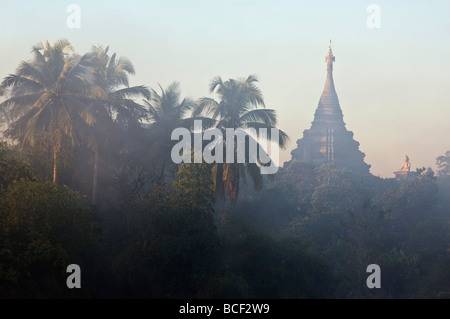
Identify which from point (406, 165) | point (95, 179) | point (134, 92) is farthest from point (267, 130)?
point (406, 165)

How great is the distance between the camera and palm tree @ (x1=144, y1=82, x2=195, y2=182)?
2938 cm

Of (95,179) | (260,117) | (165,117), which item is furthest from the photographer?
(165,117)

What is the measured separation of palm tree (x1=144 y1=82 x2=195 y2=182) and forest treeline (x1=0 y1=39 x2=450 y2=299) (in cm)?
6

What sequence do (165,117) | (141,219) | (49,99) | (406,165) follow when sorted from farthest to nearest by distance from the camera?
(406,165) → (165,117) → (49,99) → (141,219)

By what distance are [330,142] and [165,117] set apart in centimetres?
5325

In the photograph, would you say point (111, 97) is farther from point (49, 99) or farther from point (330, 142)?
→ point (330, 142)

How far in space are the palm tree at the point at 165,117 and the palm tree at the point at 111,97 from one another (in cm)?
170

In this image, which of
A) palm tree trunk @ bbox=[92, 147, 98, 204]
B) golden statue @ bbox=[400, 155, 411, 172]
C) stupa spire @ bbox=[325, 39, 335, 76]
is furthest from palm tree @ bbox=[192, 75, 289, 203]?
stupa spire @ bbox=[325, 39, 335, 76]

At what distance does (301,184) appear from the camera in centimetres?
5481

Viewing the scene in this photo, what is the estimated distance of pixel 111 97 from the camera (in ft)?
92.3

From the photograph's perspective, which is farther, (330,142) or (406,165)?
(330,142)

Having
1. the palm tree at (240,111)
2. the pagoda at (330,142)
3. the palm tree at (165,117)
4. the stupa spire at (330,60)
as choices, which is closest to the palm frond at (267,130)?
the palm tree at (240,111)

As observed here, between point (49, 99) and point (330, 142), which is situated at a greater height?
point (330, 142)
